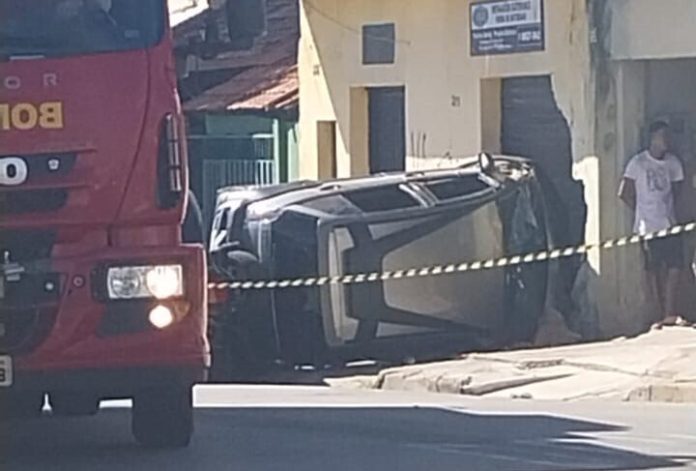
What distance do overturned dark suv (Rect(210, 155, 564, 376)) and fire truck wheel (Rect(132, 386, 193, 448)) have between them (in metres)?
6.34

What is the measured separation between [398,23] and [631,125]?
3.83 metres

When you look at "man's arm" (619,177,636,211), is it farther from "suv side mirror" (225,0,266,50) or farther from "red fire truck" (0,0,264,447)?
"red fire truck" (0,0,264,447)

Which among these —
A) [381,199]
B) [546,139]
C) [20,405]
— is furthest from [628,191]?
[20,405]

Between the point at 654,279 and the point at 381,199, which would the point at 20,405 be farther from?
the point at 654,279

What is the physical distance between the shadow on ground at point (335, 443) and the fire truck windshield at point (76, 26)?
7.12ft

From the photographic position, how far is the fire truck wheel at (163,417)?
11219 millimetres

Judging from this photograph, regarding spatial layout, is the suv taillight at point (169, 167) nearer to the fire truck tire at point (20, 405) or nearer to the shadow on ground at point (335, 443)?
the fire truck tire at point (20, 405)

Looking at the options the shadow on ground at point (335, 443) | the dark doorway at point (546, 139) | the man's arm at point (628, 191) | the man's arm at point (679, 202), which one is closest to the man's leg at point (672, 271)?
the man's arm at point (679, 202)

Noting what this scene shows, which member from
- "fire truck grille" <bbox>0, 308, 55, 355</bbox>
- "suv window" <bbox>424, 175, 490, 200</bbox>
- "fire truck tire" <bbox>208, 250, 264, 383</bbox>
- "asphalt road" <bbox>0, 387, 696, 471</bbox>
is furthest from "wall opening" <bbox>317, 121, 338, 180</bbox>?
"fire truck grille" <bbox>0, 308, 55, 355</bbox>

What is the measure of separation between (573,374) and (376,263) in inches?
90.2

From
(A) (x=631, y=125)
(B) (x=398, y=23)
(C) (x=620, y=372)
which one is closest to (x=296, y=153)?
(B) (x=398, y=23)

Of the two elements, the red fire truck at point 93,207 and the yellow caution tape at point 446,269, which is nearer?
the red fire truck at point 93,207

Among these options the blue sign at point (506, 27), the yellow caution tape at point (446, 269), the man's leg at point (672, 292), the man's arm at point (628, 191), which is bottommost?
the man's leg at point (672, 292)

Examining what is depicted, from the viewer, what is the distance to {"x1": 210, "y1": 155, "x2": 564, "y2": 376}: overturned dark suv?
58.9ft
